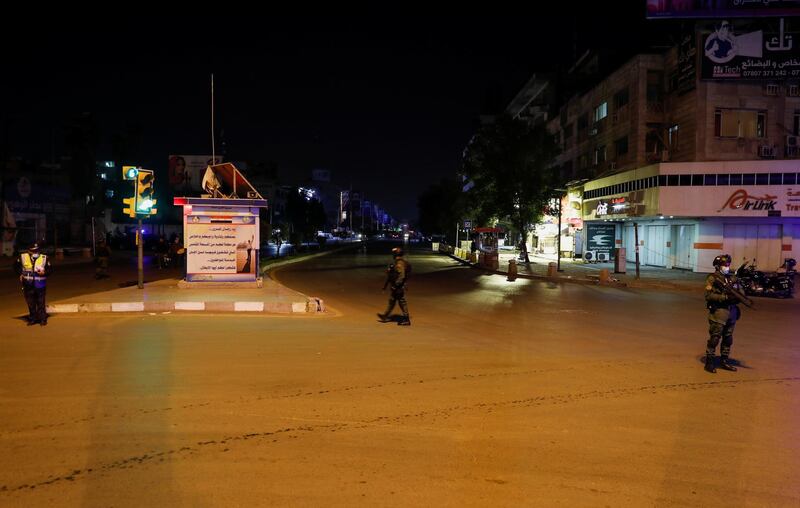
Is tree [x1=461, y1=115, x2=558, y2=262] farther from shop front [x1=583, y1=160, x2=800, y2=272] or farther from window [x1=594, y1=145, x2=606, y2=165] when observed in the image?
shop front [x1=583, y1=160, x2=800, y2=272]

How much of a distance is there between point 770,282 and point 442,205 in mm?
60132

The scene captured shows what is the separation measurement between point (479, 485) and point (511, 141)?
34.7 m

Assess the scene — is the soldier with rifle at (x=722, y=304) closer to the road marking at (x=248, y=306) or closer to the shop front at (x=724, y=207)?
the road marking at (x=248, y=306)

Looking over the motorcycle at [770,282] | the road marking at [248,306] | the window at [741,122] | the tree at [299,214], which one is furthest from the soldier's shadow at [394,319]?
the tree at [299,214]

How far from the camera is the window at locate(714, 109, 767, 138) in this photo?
91.9 feet

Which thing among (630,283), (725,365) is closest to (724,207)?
(630,283)

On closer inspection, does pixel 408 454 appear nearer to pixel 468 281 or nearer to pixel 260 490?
pixel 260 490

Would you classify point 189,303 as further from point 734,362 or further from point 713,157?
point 713,157

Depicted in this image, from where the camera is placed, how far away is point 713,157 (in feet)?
92.2

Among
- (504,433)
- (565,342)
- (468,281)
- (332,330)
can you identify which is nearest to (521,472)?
(504,433)

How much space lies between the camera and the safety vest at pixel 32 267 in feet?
37.8

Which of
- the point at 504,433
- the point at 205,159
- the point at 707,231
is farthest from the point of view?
the point at 205,159

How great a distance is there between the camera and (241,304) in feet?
46.7

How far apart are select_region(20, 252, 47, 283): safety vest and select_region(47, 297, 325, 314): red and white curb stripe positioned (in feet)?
7.17
